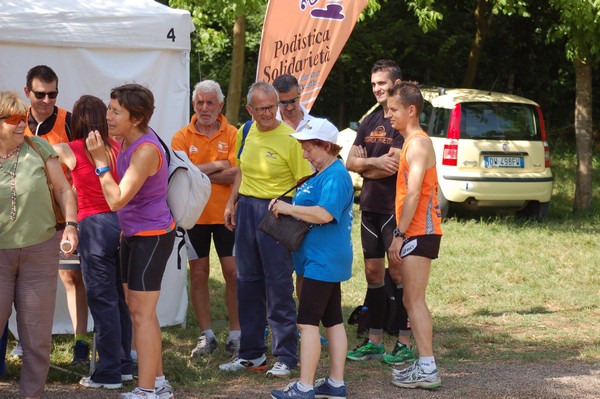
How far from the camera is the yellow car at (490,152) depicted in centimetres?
1336

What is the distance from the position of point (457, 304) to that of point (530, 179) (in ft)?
16.5

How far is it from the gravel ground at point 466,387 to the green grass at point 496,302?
0.14m

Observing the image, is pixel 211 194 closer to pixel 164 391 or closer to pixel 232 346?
pixel 232 346

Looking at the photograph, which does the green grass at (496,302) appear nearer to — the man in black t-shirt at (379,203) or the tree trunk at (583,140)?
the man in black t-shirt at (379,203)

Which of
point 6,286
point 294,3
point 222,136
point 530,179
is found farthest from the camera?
point 530,179

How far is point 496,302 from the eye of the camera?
918cm

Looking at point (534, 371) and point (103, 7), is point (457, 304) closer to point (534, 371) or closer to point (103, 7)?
point (534, 371)

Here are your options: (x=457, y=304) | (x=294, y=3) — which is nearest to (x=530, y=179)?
(x=457, y=304)

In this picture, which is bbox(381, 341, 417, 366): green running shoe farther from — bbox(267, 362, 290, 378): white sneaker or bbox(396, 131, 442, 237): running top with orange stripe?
bbox(396, 131, 442, 237): running top with orange stripe

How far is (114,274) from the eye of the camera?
607 cm

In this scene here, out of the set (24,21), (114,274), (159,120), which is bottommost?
(114,274)

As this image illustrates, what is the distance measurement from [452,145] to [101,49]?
278 inches

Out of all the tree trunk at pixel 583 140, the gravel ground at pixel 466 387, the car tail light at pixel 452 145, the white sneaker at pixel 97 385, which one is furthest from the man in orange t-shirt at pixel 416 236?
the tree trunk at pixel 583 140

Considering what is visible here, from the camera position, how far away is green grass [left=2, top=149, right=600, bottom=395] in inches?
273
